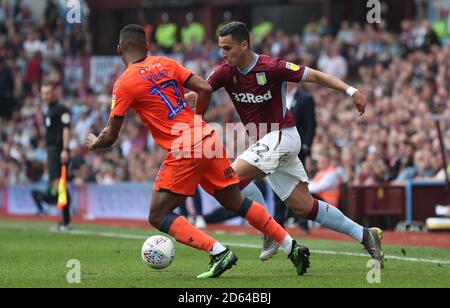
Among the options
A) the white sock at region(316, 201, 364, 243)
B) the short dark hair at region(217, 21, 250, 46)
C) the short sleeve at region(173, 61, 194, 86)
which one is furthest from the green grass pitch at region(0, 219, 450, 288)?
the short dark hair at region(217, 21, 250, 46)

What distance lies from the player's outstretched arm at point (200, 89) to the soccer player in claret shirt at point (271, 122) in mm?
818

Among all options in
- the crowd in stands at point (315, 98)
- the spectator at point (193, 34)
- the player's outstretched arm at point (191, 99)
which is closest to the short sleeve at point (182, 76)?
the player's outstretched arm at point (191, 99)

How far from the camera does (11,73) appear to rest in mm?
32500

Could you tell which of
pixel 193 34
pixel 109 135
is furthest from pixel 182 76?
pixel 193 34

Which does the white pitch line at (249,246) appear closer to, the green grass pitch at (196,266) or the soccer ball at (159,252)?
the green grass pitch at (196,266)

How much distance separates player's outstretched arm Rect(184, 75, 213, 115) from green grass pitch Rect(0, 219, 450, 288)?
1459mm

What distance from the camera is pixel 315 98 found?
23.9 meters

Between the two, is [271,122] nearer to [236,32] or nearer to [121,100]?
[236,32]

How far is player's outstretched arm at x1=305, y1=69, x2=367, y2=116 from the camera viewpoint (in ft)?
32.1

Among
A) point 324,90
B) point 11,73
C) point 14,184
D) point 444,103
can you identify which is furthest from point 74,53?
point 444,103

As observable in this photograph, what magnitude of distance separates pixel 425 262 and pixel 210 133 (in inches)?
110

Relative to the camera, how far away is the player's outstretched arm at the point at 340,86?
9781 millimetres
